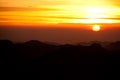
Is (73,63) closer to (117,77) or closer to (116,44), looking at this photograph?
(117,77)

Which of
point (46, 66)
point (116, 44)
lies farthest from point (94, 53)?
point (116, 44)

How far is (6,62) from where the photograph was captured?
60.2 meters

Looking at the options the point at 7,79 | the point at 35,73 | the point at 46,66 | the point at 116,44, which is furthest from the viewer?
the point at 116,44

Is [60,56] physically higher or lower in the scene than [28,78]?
higher

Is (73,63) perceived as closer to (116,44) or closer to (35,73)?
(35,73)

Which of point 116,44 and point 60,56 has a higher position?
point 116,44

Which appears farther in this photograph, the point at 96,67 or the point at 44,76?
the point at 96,67

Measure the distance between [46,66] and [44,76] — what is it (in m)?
4.99

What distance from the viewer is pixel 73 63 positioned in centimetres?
6088

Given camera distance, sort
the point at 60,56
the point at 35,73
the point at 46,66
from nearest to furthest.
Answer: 1. the point at 35,73
2. the point at 46,66
3. the point at 60,56

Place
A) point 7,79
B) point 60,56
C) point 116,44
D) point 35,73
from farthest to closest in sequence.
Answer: point 116,44
point 60,56
point 35,73
point 7,79

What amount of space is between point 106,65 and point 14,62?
40.9ft

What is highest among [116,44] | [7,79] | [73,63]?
[116,44]

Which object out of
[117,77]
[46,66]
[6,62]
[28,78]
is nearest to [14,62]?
[6,62]
